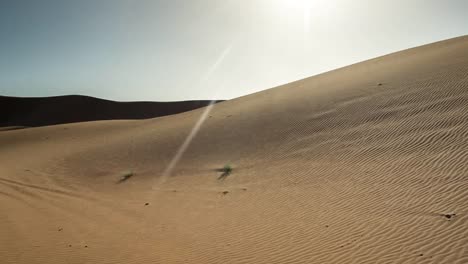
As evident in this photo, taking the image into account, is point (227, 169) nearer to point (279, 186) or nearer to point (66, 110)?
point (279, 186)

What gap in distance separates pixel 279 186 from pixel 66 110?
6123 centimetres

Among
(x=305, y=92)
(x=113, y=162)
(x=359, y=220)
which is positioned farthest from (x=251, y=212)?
(x=305, y=92)

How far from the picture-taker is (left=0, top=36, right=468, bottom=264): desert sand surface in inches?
295

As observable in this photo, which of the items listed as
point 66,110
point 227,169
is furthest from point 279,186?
point 66,110

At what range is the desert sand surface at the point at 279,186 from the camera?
295 inches

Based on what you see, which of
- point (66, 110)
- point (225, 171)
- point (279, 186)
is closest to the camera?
point (279, 186)

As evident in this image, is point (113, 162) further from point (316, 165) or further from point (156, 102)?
point (156, 102)

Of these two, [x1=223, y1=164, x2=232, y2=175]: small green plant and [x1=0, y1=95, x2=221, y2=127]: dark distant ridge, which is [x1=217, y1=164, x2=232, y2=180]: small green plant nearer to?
[x1=223, y1=164, x2=232, y2=175]: small green plant

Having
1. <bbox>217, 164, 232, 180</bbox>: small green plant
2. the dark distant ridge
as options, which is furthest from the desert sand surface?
the dark distant ridge

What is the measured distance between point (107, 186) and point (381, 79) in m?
14.1

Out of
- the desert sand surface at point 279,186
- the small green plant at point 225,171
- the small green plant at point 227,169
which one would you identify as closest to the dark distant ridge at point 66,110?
the desert sand surface at point 279,186

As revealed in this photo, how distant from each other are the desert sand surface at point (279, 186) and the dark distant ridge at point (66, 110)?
138 ft

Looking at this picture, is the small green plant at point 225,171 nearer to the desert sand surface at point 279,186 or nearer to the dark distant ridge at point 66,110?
the desert sand surface at point 279,186

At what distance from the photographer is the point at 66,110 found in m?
66.3
